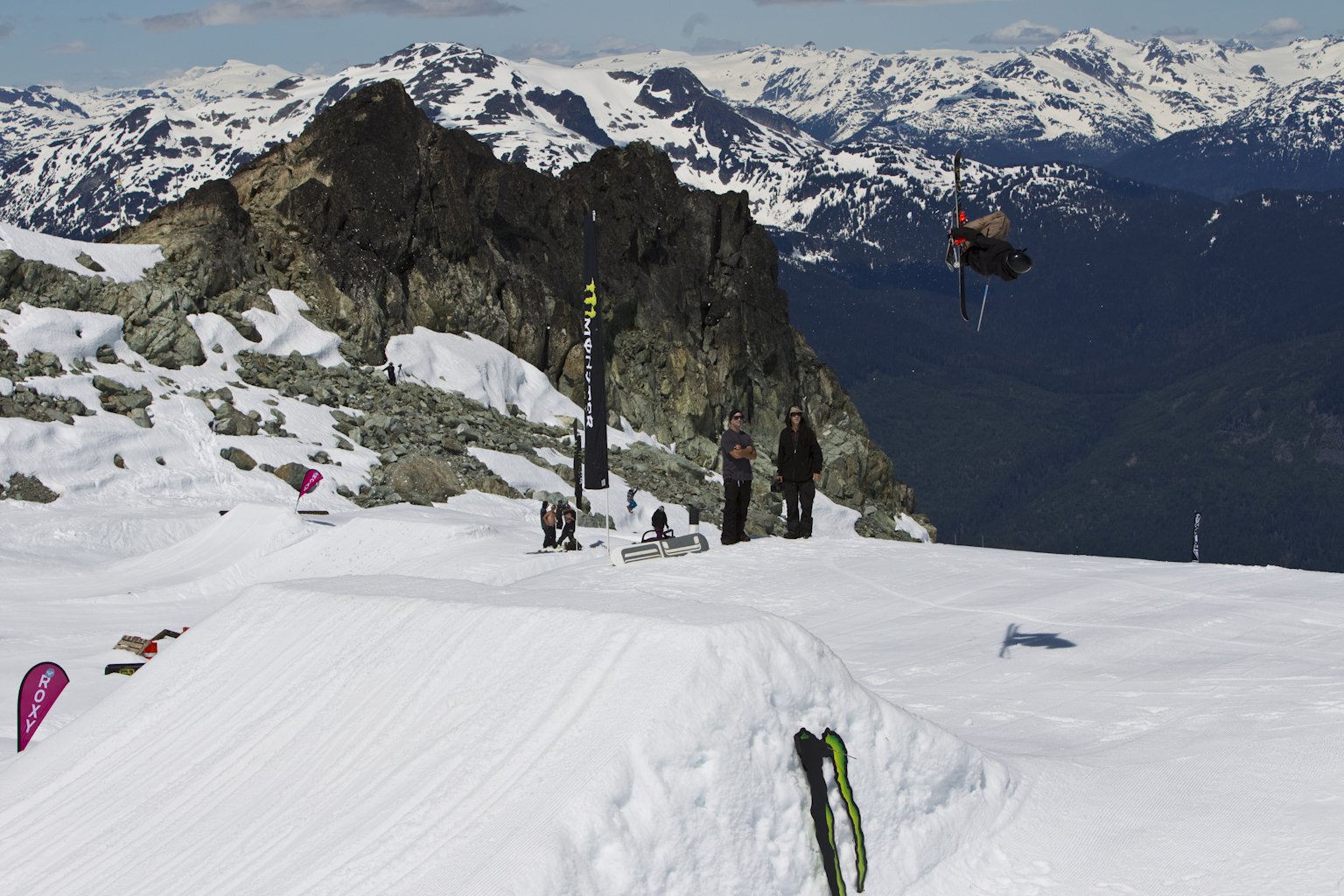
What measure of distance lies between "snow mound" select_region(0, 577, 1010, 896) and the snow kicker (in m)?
0.07

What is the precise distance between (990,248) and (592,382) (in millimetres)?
11739

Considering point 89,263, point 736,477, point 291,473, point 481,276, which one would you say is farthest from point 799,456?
point 481,276

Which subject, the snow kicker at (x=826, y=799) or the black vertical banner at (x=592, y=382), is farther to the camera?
the black vertical banner at (x=592, y=382)

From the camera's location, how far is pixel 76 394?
3903 cm

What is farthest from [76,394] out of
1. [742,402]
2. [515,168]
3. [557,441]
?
[742,402]

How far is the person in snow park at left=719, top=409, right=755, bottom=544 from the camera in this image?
18.6 m

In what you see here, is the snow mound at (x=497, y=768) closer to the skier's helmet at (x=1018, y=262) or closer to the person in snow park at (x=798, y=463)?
the skier's helmet at (x=1018, y=262)

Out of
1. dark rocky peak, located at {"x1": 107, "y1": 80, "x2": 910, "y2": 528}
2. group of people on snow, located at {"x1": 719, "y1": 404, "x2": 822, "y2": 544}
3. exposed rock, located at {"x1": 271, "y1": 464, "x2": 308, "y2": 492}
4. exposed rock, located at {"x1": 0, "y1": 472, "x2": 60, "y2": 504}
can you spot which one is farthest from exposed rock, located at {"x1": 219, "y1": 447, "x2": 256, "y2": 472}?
group of people on snow, located at {"x1": 719, "y1": 404, "x2": 822, "y2": 544}

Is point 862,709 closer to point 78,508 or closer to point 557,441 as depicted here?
point 78,508

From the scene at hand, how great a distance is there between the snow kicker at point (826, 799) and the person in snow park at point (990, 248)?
22.0 feet

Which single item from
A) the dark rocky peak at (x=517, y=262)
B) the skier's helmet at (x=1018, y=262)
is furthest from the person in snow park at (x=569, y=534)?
the dark rocky peak at (x=517, y=262)

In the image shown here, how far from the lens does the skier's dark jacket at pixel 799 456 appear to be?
60.3 feet

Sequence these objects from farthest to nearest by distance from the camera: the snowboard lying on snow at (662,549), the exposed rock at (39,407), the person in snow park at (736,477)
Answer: the exposed rock at (39,407) → the person in snow park at (736,477) → the snowboard lying on snow at (662,549)

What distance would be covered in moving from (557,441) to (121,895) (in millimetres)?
46561
